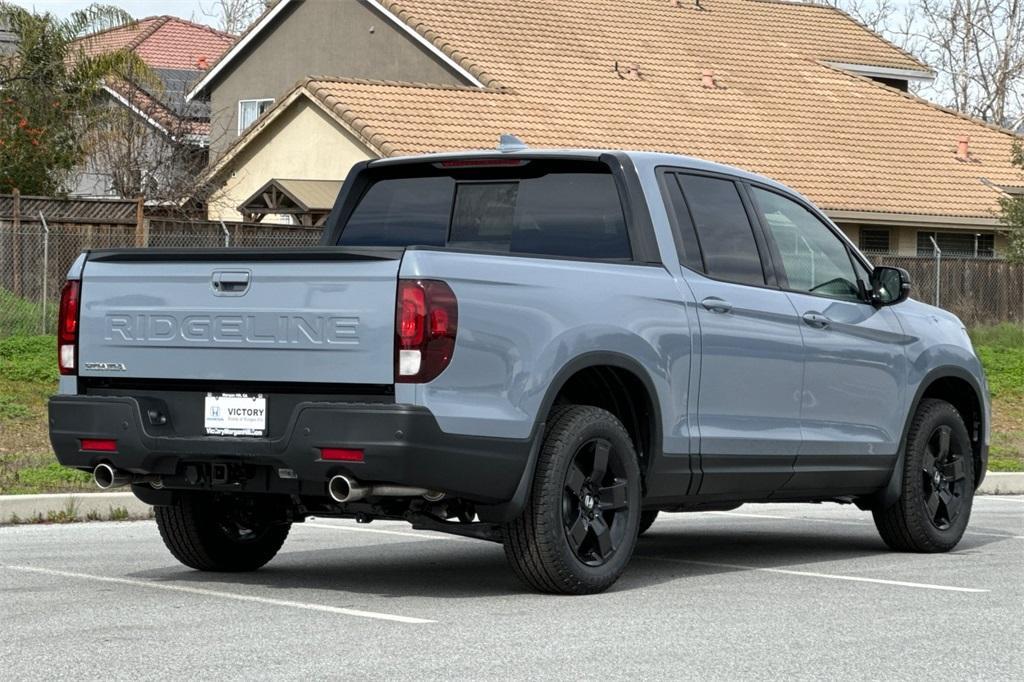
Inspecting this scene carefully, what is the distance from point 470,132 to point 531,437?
2595 cm

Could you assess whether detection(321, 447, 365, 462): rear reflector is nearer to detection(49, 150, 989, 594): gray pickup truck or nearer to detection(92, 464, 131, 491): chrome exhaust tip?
detection(49, 150, 989, 594): gray pickup truck

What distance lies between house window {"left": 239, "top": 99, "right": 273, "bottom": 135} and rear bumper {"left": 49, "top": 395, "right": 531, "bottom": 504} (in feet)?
117

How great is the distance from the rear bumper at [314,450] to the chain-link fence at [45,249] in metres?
14.5

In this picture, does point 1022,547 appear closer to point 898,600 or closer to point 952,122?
point 898,600

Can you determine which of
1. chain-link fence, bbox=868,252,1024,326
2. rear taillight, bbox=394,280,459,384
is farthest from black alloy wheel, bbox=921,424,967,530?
chain-link fence, bbox=868,252,1024,326

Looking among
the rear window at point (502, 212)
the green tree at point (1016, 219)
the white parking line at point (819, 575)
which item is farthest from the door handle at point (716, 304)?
the green tree at point (1016, 219)

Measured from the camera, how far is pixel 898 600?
9.02m

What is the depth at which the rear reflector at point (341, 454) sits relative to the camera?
8.14m

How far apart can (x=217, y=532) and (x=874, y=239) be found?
102 ft

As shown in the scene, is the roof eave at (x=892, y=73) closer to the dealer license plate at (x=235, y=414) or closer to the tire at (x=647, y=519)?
the tire at (x=647, y=519)

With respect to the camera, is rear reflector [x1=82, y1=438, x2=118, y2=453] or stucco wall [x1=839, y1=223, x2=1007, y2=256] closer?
rear reflector [x1=82, y1=438, x2=118, y2=453]

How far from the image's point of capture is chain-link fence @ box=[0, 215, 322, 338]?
23.3m

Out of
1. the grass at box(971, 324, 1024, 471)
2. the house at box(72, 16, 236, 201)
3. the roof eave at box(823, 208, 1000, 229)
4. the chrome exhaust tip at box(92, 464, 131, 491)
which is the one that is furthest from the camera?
the house at box(72, 16, 236, 201)

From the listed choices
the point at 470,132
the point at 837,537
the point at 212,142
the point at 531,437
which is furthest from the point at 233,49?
the point at 531,437
